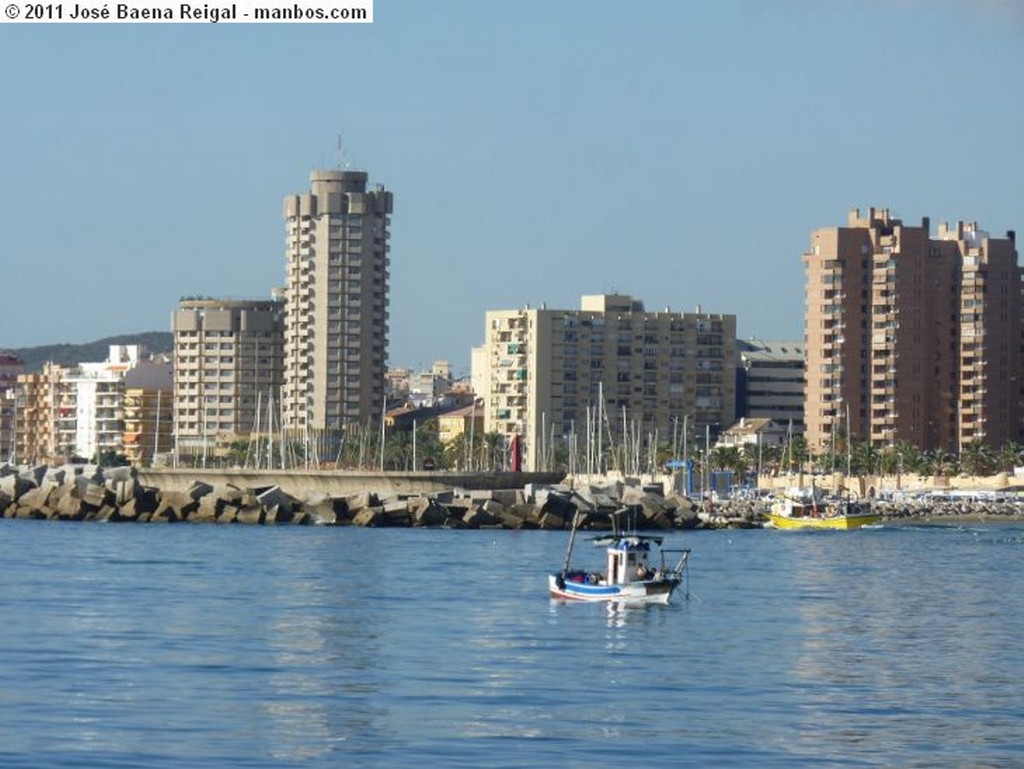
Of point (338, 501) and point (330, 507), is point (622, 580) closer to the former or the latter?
point (330, 507)

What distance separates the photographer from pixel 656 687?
46781 millimetres

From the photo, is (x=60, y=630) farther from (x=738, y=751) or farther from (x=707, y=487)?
(x=707, y=487)

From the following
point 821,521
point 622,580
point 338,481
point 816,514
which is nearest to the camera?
point 622,580

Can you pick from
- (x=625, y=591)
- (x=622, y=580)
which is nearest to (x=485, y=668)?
(x=625, y=591)

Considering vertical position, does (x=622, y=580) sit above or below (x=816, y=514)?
below

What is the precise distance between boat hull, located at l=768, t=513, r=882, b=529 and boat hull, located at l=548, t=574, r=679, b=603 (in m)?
71.2

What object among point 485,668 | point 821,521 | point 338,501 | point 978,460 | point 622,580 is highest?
point 978,460

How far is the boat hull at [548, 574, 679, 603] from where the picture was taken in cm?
6656

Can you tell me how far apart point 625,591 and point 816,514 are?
75.5 m

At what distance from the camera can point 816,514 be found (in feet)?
463

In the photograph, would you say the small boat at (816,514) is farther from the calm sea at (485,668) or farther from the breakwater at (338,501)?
the calm sea at (485,668)

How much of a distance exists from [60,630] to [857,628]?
19.5m

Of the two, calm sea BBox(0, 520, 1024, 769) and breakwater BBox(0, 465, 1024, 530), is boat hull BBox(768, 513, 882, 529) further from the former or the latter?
calm sea BBox(0, 520, 1024, 769)

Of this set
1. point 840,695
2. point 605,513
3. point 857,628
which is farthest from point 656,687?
point 605,513
